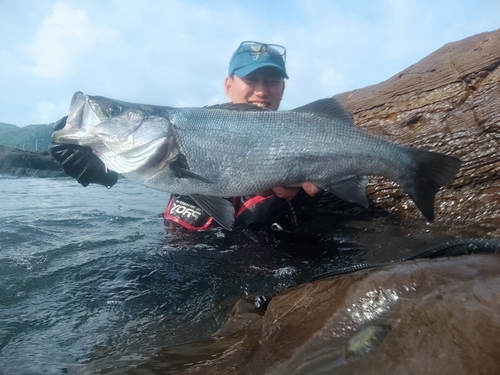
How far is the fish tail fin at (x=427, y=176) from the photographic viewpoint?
343 cm

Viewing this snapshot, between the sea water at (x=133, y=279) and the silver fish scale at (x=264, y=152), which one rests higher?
the silver fish scale at (x=264, y=152)

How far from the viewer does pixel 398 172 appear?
3.62m

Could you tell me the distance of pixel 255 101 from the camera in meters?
5.83

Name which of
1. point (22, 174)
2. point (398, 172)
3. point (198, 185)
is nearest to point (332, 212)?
point (398, 172)

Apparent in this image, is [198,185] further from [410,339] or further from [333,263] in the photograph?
[410,339]

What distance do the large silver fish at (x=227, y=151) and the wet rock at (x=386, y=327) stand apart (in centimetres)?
164

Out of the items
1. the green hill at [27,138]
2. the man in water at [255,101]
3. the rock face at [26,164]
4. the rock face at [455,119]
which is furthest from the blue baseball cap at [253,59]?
the green hill at [27,138]

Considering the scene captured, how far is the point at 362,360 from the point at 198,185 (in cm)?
241

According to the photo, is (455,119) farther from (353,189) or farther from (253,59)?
(253,59)

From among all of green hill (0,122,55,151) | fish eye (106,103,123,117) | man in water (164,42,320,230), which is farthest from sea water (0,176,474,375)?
green hill (0,122,55,151)

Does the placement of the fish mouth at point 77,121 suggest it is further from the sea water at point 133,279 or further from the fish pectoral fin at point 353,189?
the fish pectoral fin at point 353,189

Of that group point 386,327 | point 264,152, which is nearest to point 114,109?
point 264,152

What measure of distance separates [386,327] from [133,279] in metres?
2.77

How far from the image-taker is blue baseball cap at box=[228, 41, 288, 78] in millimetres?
5637
